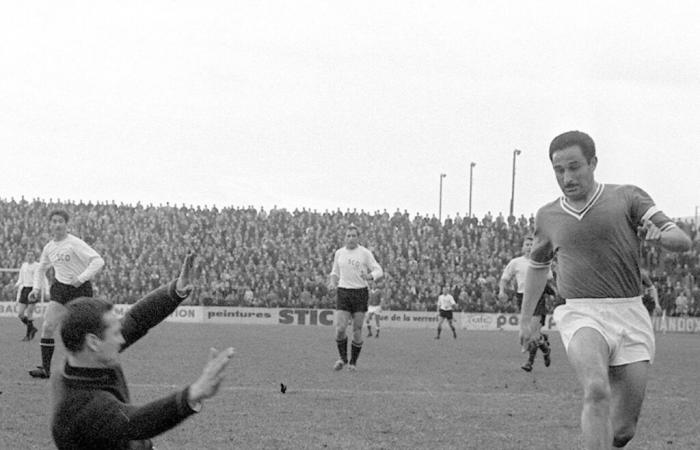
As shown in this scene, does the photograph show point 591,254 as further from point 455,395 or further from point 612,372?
point 455,395

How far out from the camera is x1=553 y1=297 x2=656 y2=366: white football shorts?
6969 mm

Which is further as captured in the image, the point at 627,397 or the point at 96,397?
the point at 627,397

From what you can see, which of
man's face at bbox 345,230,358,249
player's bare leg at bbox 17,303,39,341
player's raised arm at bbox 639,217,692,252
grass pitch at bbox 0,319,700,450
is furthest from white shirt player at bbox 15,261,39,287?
player's raised arm at bbox 639,217,692,252

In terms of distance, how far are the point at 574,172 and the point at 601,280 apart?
73 cm

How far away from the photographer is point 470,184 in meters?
83.9

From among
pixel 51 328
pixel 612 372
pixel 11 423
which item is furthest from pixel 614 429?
pixel 51 328

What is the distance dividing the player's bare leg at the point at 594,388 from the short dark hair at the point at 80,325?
10.4 feet

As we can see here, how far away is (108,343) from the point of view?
4.98 m

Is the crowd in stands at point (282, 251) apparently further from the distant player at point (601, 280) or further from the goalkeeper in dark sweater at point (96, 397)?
the goalkeeper in dark sweater at point (96, 397)

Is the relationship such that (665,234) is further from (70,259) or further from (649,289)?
(649,289)

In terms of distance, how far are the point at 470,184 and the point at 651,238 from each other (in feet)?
255

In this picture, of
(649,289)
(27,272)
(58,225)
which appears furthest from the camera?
(27,272)

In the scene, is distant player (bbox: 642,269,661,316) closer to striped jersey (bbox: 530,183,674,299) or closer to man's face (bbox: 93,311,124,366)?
striped jersey (bbox: 530,183,674,299)

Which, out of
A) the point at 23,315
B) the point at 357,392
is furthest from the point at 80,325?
the point at 23,315
